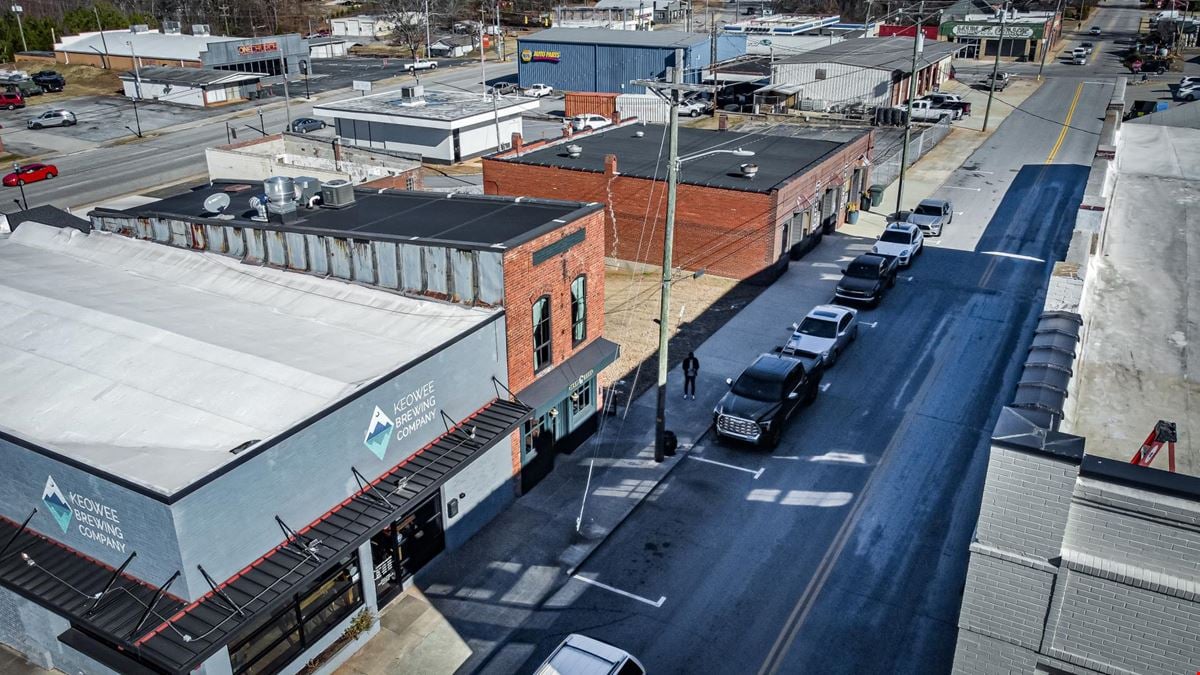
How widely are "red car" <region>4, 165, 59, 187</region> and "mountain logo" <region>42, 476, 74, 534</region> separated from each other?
156 feet

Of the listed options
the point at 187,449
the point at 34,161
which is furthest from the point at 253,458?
the point at 34,161

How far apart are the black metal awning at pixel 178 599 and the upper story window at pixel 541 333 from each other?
5.28 metres

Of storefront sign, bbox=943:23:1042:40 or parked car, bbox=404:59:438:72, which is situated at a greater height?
storefront sign, bbox=943:23:1042:40

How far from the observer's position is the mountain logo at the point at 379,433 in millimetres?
16672

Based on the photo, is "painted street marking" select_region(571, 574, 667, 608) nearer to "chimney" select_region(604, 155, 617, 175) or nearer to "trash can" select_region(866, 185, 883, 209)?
"chimney" select_region(604, 155, 617, 175)

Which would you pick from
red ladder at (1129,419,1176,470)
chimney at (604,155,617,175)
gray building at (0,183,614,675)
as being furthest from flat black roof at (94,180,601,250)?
red ladder at (1129,419,1176,470)

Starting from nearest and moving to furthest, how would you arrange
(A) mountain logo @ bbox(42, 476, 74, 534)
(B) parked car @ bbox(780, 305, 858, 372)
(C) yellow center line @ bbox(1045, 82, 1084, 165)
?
(A) mountain logo @ bbox(42, 476, 74, 534) < (B) parked car @ bbox(780, 305, 858, 372) < (C) yellow center line @ bbox(1045, 82, 1084, 165)

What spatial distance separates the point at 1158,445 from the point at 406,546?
13.9m

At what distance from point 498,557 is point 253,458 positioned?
705cm

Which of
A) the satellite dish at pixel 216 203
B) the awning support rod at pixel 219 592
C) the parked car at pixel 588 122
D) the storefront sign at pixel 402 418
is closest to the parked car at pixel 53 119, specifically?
the parked car at pixel 588 122

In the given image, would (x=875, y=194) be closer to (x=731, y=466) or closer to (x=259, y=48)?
(x=731, y=466)

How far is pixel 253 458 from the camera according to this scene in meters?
14.3

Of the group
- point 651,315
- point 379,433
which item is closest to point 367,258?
point 379,433

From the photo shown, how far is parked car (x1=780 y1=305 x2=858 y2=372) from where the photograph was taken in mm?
27531
